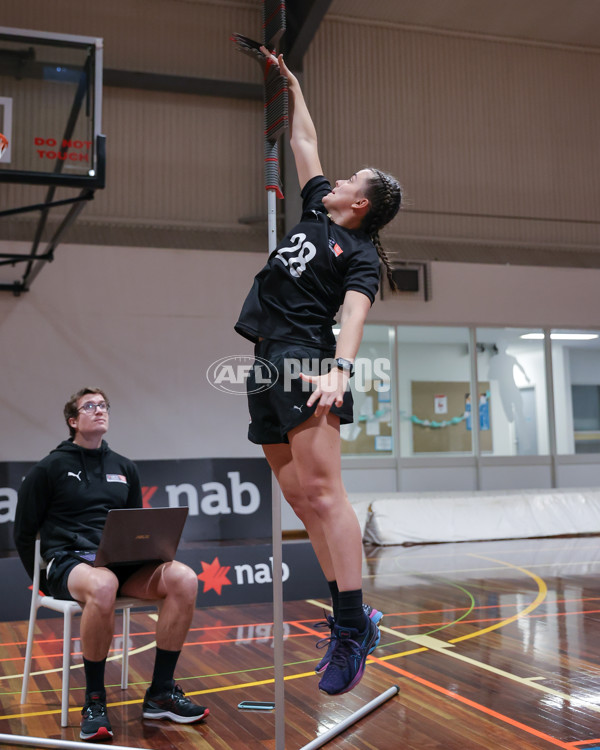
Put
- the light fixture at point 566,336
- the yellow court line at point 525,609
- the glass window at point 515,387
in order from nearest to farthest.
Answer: the yellow court line at point 525,609 → the glass window at point 515,387 → the light fixture at point 566,336

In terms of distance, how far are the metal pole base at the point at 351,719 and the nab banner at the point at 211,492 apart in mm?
3179

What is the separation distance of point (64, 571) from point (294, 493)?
1.28m

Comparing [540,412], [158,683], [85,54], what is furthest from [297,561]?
[540,412]

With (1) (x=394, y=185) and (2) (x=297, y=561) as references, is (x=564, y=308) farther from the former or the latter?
(1) (x=394, y=185)

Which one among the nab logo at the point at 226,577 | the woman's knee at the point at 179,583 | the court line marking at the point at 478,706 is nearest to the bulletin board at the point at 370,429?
the nab logo at the point at 226,577

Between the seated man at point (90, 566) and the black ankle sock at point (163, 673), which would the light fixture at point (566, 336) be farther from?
the black ankle sock at point (163, 673)


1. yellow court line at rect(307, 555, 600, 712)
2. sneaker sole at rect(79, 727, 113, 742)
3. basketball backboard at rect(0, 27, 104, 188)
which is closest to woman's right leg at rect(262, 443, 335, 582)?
sneaker sole at rect(79, 727, 113, 742)

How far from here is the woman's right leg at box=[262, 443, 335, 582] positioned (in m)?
2.22

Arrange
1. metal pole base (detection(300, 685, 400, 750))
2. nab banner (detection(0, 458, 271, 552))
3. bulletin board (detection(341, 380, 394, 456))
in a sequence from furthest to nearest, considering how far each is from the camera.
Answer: bulletin board (detection(341, 380, 394, 456))
nab banner (detection(0, 458, 271, 552))
metal pole base (detection(300, 685, 400, 750))

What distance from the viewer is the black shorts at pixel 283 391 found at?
2131 mm

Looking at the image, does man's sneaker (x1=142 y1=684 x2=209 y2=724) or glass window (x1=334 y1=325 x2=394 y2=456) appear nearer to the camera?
man's sneaker (x1=142 y1=684 x2=209 y2=724)

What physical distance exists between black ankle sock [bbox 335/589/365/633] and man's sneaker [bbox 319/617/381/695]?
2cm

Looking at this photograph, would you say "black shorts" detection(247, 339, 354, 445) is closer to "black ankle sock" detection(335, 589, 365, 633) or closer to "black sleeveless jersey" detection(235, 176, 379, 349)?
"black sleeveless jersey" detection(235, 176, 379, 349)

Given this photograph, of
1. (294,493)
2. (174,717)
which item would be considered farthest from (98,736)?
(294,493)
